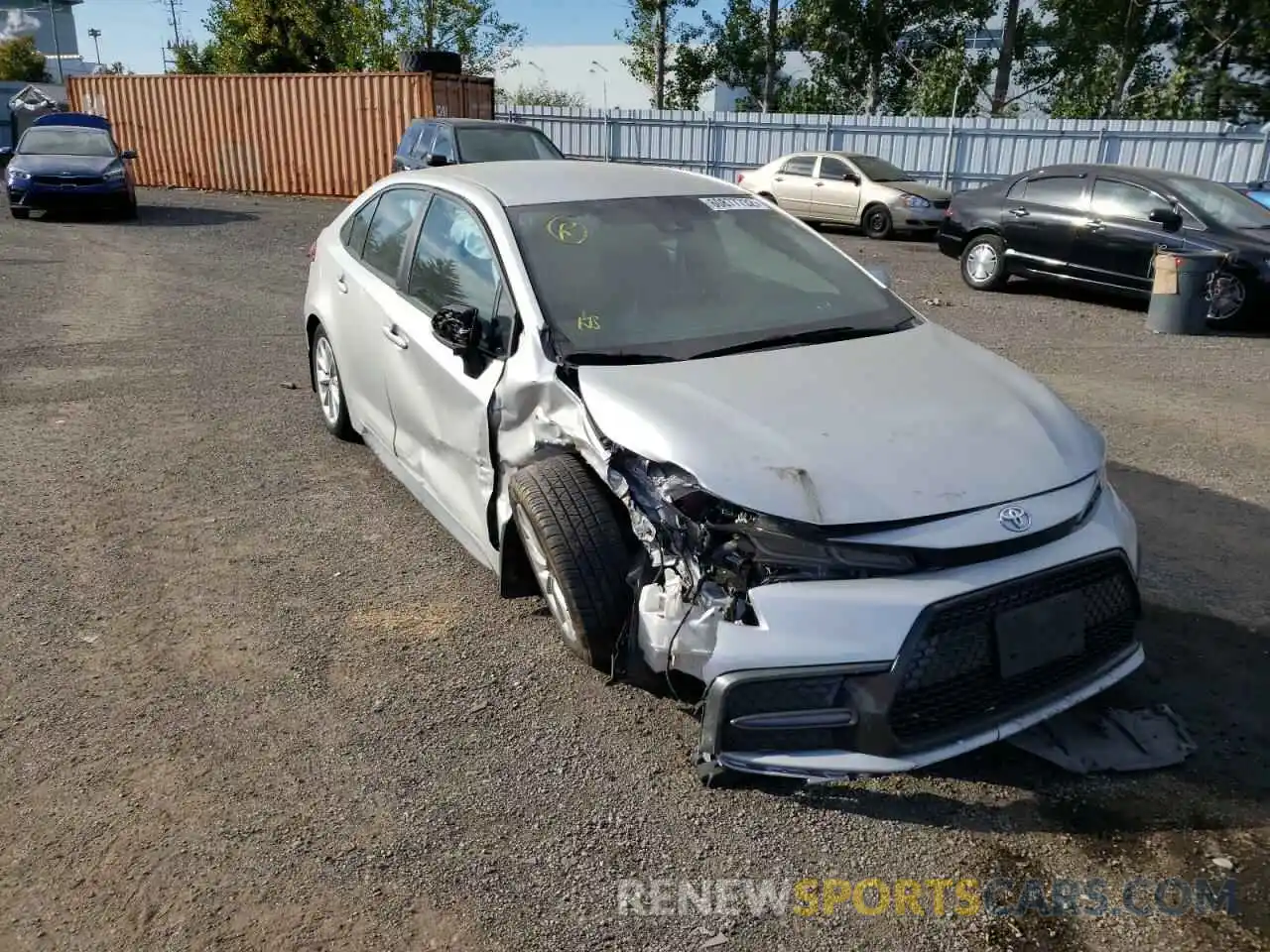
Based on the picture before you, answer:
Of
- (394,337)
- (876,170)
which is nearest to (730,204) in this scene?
(394,337)

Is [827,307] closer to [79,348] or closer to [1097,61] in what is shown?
[79,348]

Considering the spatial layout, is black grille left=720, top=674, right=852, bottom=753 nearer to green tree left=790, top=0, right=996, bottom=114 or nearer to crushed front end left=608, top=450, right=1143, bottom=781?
crushed front end left=608, top=450, right=1143, bottom=781

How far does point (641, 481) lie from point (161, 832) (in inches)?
66.9

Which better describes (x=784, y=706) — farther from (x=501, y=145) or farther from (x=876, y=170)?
(x=876, y=170)

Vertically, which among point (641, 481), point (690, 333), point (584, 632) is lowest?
point (584, 632)

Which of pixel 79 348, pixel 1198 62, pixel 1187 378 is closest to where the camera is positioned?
pixel 1187 378

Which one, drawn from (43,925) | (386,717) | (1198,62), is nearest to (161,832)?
(43,925)

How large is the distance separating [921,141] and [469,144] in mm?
10470

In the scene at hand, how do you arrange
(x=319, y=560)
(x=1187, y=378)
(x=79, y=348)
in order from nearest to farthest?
(x=319, y=560)
(x=1187, y=378)
(x=79, y=348)

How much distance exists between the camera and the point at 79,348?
8.77m

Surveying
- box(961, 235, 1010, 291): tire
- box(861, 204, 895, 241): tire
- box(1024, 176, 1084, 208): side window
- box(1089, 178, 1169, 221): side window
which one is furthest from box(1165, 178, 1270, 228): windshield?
box(861, 204, 895, 241): tire

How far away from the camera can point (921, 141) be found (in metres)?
21.1

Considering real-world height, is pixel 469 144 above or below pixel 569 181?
below

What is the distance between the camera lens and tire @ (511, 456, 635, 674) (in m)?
3.35
